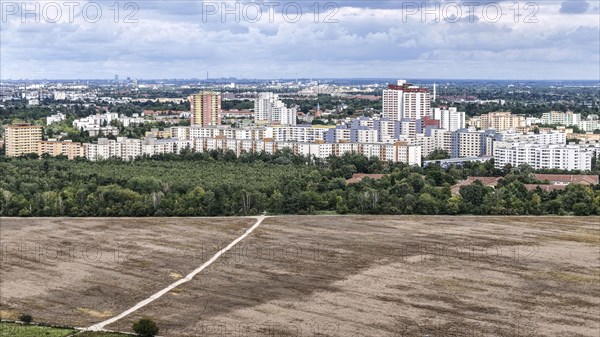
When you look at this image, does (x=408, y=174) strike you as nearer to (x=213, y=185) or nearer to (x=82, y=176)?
(x=213, y=185)

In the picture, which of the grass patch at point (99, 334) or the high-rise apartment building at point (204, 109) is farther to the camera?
the high-rise apartment building at point (204, 109)

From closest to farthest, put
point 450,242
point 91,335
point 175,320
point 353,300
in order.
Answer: point 91,335, point 175,320, point 353,300, point 450,242

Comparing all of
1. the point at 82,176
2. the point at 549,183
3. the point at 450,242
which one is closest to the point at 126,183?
the point at 82,176

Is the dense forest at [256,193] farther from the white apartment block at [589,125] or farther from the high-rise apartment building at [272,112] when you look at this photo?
the white apartment block at [589,125]

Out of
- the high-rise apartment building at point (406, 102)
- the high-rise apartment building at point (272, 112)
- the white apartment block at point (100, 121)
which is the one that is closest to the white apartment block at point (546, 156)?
the high-rise apartment building at point (406, 102)

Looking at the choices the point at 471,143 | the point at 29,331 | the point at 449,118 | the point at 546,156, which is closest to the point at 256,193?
the point at 29,331

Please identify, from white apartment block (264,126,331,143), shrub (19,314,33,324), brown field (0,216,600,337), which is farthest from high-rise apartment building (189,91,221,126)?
shrub (19,314,33,324)
